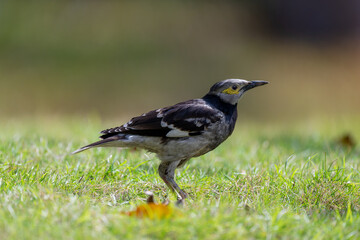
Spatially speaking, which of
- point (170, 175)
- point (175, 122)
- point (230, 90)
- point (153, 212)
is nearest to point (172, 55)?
point (230, 90)

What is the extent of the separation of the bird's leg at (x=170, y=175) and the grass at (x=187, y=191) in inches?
3.5

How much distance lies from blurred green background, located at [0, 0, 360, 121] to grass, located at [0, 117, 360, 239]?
6.44 m

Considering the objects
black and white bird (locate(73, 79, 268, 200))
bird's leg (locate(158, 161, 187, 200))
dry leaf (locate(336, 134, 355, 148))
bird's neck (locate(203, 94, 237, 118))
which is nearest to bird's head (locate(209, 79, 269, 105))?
bird's neck (locate(203, 94, 237, 118))

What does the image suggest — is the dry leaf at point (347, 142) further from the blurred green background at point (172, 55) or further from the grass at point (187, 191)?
the blurred green background at point (172, 55)

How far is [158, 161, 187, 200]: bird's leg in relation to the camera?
4.19 meters

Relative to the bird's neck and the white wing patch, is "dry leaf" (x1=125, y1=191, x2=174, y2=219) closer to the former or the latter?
the white wing patch

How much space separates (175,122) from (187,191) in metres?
0.61

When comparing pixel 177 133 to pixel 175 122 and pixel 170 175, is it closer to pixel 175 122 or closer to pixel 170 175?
pixel 175 122

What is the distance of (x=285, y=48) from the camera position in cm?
1611

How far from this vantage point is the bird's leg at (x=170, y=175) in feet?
13.8

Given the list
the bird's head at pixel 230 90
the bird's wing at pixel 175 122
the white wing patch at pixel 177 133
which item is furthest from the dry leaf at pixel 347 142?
the white wing patch at pixel 177 133

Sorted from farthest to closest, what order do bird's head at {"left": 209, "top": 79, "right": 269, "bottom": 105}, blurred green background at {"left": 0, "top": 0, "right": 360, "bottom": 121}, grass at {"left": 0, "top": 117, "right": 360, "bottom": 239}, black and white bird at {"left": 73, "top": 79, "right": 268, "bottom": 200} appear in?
blurred green background at {"left": 0, "top": 0, "right": 360, "bottom": 121}, bird's head at {"left": 209, "top": 79, "right": 269, "bottom": 105}, black and white bird at {"left": 73, "top": 79, "right": 268, "bottom": 200}, grass at {"left": 0, "top": 117, "right": 360, "bottom": 239}

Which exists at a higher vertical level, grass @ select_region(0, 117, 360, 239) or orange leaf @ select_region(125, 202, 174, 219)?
orange leaf @ select_region(125, 202, 174, 219)

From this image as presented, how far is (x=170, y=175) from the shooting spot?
14.3 feet
